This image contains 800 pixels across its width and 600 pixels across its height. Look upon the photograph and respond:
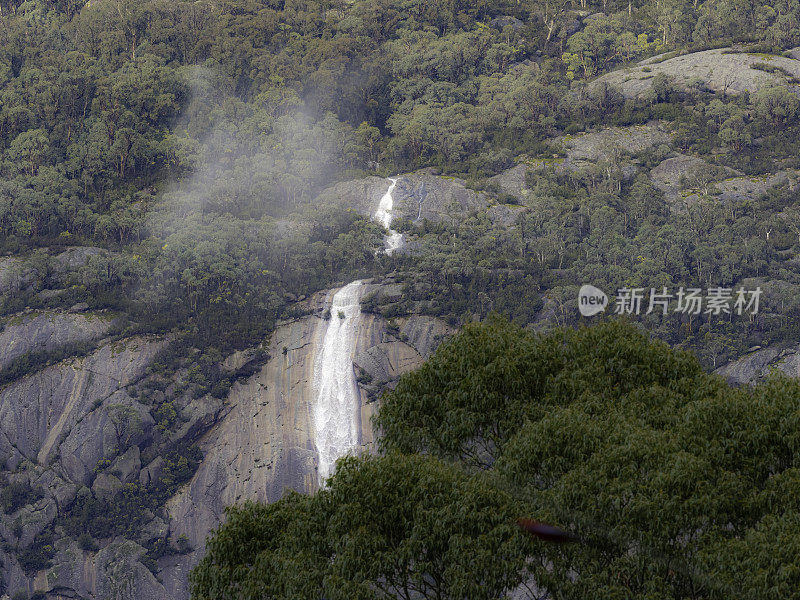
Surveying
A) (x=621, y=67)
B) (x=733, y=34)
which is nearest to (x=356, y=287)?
(x=621, y=67)

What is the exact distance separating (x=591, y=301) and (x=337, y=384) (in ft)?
77.5

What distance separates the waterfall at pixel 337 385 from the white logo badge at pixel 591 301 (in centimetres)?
2031

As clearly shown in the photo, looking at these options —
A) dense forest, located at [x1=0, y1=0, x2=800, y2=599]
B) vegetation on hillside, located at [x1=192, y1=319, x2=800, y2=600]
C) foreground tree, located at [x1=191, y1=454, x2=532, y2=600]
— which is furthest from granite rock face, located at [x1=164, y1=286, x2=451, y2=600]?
foreground tree, located at [x1=191, y1=454, x2=532, y2=600]

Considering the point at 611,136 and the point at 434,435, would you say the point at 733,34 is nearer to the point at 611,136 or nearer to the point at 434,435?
the point at 611,136

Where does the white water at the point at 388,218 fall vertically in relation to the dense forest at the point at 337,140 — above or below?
below

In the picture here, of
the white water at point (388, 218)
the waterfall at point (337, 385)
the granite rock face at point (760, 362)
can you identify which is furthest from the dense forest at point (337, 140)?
the waterfall at point (337, 385)

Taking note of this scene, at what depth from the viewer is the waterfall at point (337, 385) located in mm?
90625

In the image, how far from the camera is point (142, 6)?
134125 mm

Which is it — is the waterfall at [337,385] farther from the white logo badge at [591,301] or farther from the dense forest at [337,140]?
the white logo badge at [591,301]

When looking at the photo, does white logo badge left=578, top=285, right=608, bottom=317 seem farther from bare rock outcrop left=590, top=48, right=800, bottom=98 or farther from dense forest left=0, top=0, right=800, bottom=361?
bare rock outcrop left=590, top=48, right=800, bottom=98

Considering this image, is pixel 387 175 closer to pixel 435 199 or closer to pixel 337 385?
pixel 435 199

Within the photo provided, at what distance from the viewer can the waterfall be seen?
9062 centimetres

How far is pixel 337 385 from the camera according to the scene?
94.0 metres

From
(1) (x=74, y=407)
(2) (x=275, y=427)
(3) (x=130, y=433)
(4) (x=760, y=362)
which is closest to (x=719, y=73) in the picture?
(4) (x=760, y=362)
